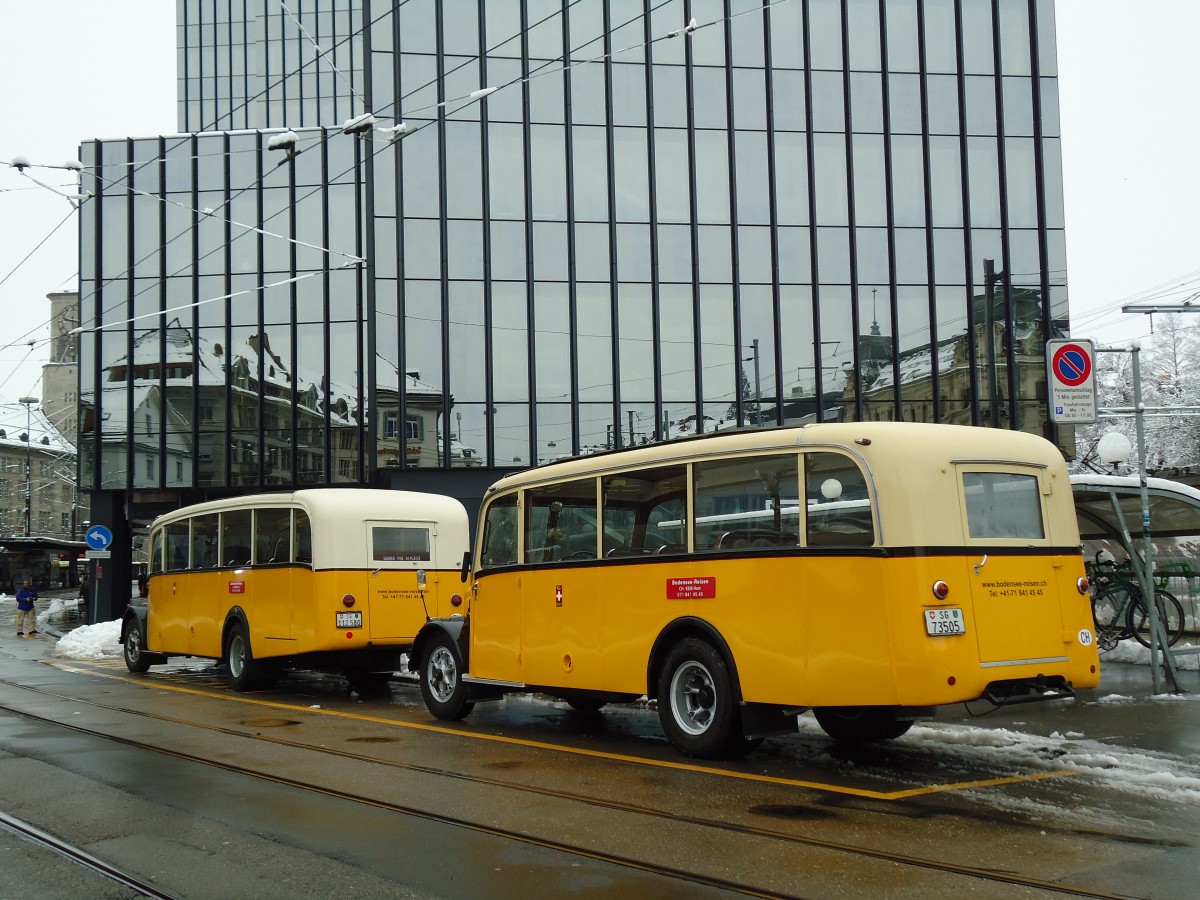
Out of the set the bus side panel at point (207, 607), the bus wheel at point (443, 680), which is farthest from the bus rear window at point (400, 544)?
the bus side panel at point (207, 607)

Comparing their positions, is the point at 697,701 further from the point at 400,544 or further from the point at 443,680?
the point at 400,544

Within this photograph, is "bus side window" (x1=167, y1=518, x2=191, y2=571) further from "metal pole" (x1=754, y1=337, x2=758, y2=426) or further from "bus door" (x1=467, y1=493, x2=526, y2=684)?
"metal pole" (x1=754, y1=337, x2=758, y2=426)

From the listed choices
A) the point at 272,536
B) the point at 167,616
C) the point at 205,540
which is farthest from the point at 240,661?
the point at 167,616

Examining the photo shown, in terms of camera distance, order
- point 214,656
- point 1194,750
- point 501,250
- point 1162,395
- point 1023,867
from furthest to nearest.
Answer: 1. point 1162,395
2. point 501,250
3. point 214,656
4. point 1194,750
5. point 1023,867

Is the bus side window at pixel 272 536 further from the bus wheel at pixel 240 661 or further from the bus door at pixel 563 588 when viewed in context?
the bus door at pixel 563 588

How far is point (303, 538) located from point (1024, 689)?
389 inches

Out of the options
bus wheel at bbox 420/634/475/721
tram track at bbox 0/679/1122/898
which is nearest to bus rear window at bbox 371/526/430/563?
bus wheel at bbox 420/634/475/721

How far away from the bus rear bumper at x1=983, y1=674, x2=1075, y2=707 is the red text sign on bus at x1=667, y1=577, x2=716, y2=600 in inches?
88.0

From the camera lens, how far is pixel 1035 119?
3077 centimetres

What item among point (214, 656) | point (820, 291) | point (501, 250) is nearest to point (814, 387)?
point (820, 291)

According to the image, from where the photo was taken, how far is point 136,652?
20969mm

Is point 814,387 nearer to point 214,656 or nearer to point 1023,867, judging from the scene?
point 214,656

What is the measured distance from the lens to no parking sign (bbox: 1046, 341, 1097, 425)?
42.0 ft

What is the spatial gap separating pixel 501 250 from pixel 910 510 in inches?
882
